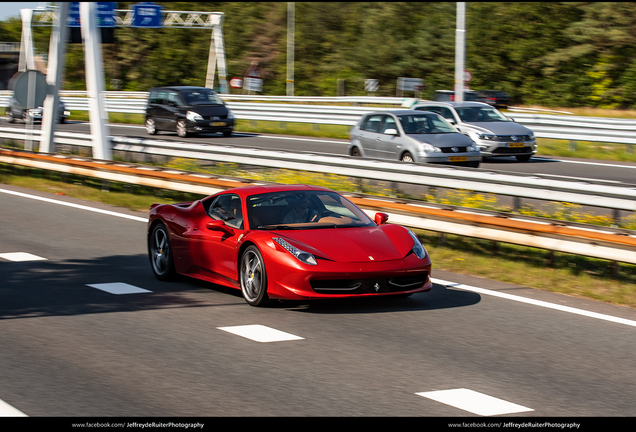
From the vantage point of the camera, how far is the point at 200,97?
32.6 m

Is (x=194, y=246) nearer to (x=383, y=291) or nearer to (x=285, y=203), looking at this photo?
(x=285, y=203)

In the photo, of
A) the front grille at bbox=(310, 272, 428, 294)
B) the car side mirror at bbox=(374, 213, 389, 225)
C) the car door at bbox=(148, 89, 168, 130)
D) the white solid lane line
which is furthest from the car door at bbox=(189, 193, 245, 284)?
the car door at bbox=(148, 89, 168, 130)

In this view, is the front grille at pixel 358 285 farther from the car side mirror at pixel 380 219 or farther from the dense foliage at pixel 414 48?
the dense foliage at pixel 414 48

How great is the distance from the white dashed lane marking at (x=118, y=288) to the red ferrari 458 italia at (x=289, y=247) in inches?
20.4

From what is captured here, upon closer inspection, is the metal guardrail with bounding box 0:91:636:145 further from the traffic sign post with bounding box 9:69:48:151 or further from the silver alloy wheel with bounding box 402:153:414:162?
the traffic sign post with bounding box 9:69:48:151

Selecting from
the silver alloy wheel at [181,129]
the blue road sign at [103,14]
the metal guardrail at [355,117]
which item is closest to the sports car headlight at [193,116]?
the silver alloy wheel at [181,129]

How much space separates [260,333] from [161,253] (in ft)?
10.1

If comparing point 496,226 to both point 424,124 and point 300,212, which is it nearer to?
point 300,212

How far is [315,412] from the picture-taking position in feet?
17.3

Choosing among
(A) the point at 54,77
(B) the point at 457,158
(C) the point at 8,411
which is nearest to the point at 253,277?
(C) the point at 8,411

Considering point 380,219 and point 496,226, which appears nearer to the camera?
point 380,219

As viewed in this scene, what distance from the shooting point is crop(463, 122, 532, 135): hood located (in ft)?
76.1

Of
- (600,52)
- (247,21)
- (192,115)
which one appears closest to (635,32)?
(600,52)

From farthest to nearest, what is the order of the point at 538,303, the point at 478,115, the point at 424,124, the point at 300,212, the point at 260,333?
1. the point at 478,115
2. the point at 424,124
3. the point at 300,212
4. the point at 538,303
5. the point at 260,333
